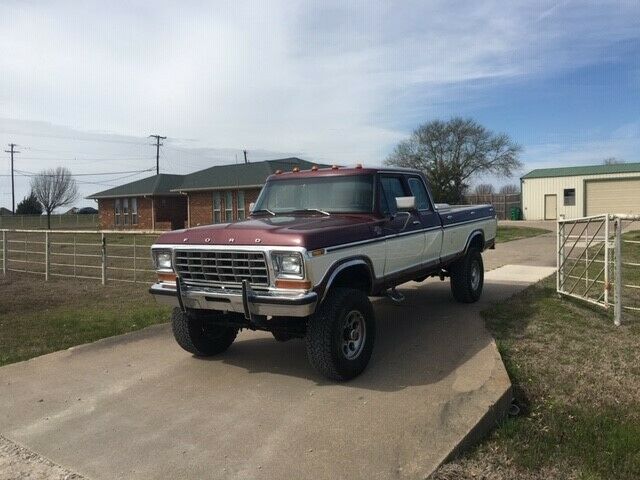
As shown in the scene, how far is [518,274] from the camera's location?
11664 mm

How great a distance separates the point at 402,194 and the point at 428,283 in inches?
173

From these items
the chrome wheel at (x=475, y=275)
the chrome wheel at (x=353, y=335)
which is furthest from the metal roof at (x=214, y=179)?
the chrome wheel at (x=353, y=335)

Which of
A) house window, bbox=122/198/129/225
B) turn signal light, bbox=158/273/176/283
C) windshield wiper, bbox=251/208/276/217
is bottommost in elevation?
turn signal light, bbox=158/273/176/283

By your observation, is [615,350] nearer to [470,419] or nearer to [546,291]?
[470,419]

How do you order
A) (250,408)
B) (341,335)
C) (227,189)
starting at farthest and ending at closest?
(227,189) → (341,335) → (250,408)

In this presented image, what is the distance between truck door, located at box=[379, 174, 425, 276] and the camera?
5922mm

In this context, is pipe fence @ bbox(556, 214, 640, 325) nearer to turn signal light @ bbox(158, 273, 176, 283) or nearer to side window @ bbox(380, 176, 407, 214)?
side window @ bbox(380, 176, 407, 214)

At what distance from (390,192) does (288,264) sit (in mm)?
2084

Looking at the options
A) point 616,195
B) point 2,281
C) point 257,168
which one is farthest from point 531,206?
point 2,281

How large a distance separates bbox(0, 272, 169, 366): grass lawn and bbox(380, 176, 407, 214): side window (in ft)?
12.5

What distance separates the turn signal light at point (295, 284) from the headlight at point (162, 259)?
1.35 metres

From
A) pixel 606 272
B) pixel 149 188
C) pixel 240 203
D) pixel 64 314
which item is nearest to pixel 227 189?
pixel 240 203

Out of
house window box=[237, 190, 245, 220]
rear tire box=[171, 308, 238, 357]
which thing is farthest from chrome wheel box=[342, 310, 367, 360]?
house window box=[237, 190, 245, 220]

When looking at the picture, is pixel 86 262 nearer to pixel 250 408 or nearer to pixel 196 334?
pixel 196 334
